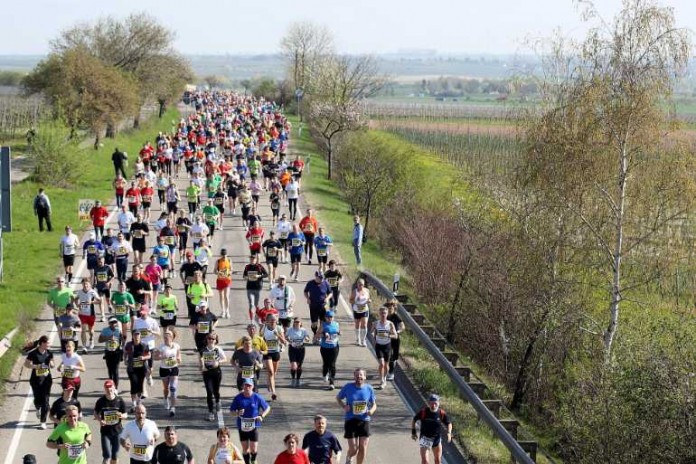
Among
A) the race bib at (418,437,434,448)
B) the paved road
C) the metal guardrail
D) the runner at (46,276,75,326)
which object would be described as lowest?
the paved road

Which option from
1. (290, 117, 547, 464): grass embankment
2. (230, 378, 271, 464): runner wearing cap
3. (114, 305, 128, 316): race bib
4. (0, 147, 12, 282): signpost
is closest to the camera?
(230, 378, 271, 464): runner wearing cap

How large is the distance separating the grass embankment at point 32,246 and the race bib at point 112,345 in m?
2.31

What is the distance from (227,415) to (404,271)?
1730cm

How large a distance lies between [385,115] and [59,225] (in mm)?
78405

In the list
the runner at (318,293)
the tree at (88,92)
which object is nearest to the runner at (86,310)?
the runner at (318,293)

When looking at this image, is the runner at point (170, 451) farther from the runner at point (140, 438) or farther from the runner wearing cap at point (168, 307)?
the runner wearing cap at point (168, 307)

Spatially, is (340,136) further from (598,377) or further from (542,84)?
(598,377)

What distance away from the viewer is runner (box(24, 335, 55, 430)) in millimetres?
16359

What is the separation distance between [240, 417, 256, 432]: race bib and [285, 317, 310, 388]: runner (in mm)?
3974

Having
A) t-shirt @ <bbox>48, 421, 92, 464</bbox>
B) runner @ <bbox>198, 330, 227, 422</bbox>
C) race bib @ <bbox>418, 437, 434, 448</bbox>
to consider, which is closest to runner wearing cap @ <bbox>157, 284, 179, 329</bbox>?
runner @ <bbox>198, 330, 227, 422</bbox>

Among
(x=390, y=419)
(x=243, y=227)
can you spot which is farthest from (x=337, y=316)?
(x=243, y=227)

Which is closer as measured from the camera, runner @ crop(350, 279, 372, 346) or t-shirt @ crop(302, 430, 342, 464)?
t-shirt @ crop(302, 430, 342, 464)

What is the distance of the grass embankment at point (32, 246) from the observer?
22.6 metres

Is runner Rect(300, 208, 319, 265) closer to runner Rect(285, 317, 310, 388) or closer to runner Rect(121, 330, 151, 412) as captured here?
runner Rect(285, 317, 310, 388)
